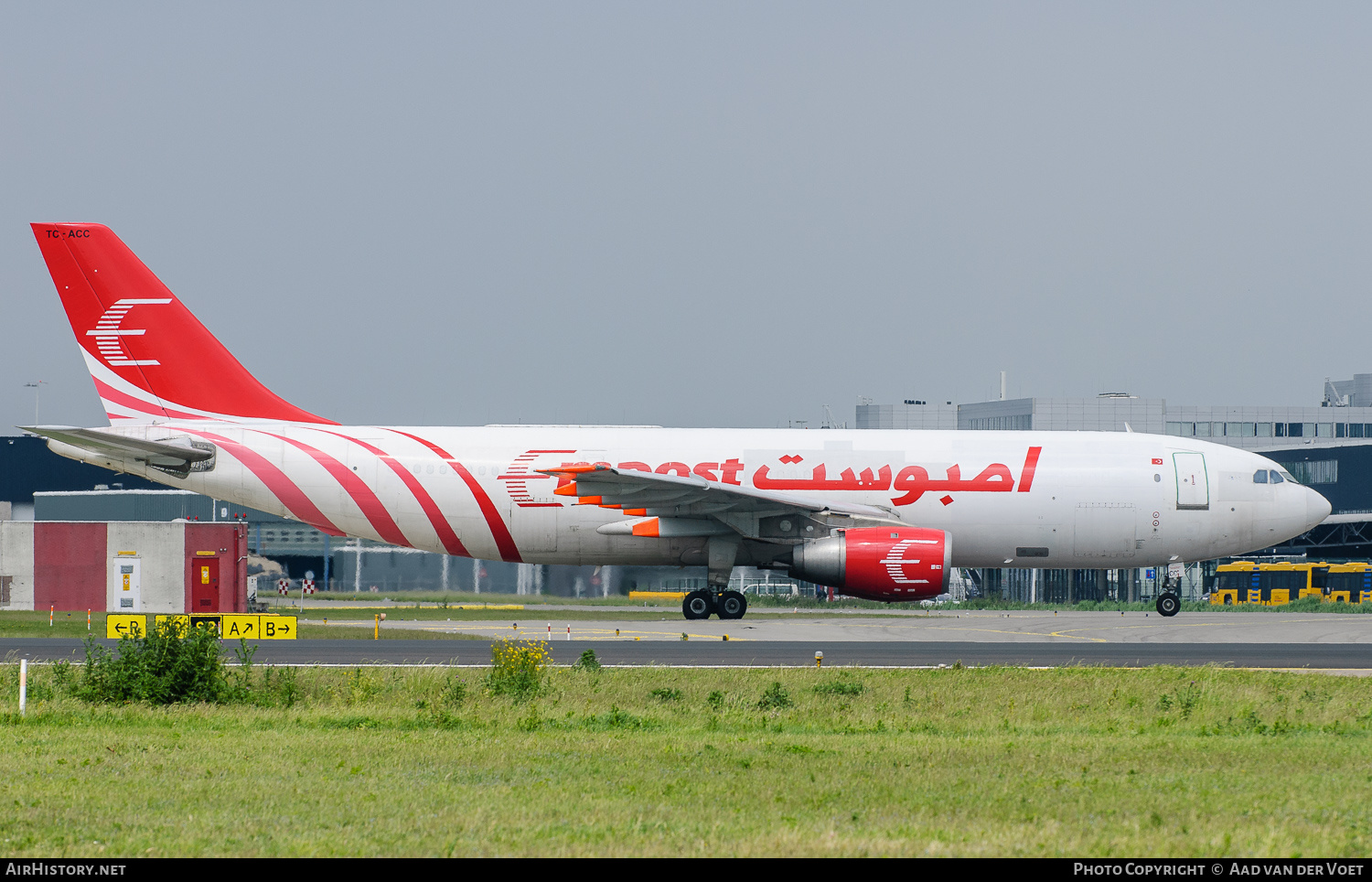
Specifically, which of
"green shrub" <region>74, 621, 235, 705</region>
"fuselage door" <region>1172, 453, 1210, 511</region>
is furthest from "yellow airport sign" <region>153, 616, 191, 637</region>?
"fuselage door" <region>1172, 453, 1210, 511</region>

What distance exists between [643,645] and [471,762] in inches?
516

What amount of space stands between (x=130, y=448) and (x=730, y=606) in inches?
568

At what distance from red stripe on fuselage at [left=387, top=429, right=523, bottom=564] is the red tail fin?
4.67m

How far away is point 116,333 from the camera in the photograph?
3206 centimetres

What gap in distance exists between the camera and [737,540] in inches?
1243

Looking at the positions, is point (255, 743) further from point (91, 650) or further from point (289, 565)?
point (289, 565)

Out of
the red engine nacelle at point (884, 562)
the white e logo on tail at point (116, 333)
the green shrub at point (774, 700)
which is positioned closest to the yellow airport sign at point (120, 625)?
the white e logo on tail at point (116, 333)

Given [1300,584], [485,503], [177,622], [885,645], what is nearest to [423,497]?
[485,503]

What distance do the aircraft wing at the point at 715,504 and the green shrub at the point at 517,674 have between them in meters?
11.1

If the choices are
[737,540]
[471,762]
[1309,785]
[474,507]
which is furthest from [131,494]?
[1309,785]

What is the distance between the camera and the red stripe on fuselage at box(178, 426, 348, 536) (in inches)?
1233

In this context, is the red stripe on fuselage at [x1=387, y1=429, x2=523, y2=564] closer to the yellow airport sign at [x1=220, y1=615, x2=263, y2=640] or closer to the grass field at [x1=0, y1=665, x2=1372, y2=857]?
the yellow airport sign at [x1=220, y1=615, x2=263, y2=640]

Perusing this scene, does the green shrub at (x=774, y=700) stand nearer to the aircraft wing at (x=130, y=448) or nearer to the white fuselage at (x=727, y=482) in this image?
the white fuselage at (x=727, y=482)

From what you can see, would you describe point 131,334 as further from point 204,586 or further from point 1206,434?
point 1206,434
